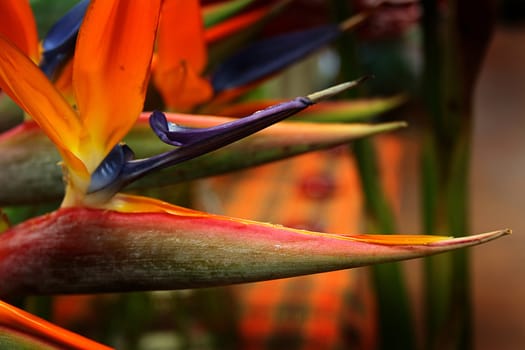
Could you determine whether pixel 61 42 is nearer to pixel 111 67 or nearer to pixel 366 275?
pixel 111 67

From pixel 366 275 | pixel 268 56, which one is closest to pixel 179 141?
pixel 268 56

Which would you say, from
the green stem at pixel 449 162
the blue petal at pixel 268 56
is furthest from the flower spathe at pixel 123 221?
Answer: the green stem at pixel 449 162

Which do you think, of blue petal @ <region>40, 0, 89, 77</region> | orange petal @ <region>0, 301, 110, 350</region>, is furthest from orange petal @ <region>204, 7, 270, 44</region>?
orange petal @ <region>0, 301, 110, 350</region>

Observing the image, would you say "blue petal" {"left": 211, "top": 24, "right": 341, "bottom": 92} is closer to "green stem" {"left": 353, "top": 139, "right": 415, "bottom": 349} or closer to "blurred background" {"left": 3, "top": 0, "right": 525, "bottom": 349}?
"blurred background" {"left": 3, "top": 0, "right": 525, "bottom": 349}

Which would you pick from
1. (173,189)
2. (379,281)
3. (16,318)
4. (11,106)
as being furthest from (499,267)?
(16,318)

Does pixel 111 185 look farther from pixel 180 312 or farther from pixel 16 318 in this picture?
pixel 180 312

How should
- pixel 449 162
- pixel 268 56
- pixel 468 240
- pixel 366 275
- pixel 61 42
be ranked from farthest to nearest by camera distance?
1. pixel 366 275
2. pixel 449 162
3. pixel 268 56
4. pixel 61 42
5. pixel 468 240

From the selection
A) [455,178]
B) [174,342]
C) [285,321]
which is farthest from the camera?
[285,321]
